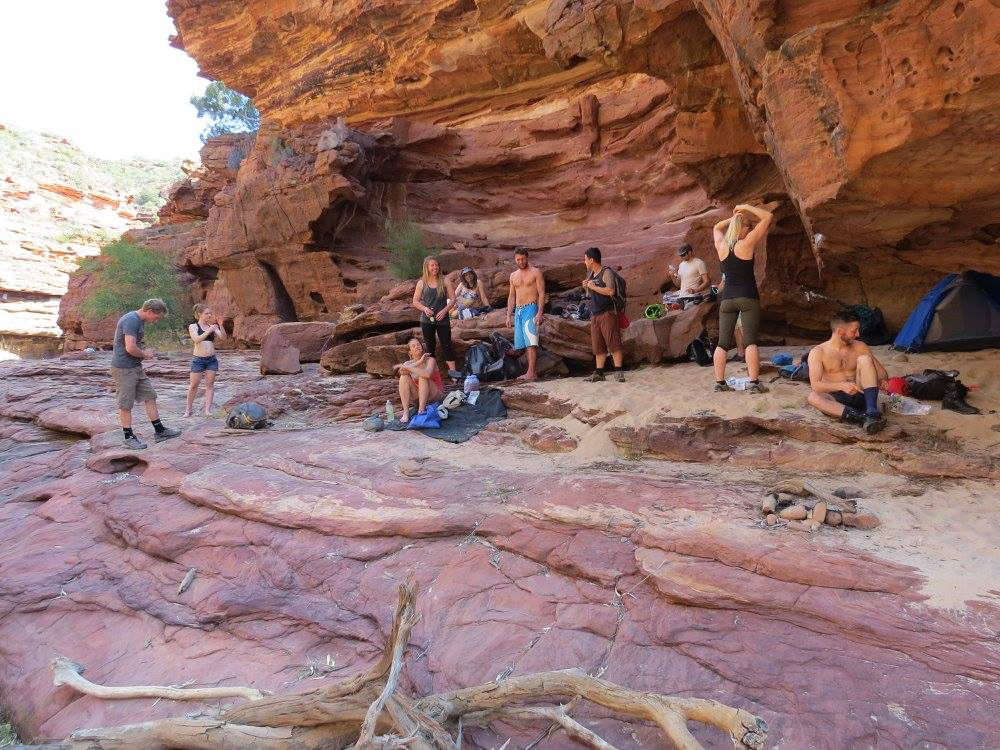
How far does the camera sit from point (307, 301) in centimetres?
1516

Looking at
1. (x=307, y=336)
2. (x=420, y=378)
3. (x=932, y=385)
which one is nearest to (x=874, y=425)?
(x=932, y=385)

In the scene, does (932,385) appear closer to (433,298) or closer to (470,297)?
(433,298)

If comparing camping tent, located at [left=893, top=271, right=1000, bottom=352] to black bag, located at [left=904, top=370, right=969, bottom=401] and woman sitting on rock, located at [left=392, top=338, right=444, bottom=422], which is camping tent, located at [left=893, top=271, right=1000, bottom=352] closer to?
black bag, located at [left=904, top=370, right=969, bottom=401]

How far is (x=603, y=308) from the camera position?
6.44m

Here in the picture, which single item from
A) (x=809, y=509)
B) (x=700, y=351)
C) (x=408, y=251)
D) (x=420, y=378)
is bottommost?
(x=809, y=509)

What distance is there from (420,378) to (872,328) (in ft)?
19.1

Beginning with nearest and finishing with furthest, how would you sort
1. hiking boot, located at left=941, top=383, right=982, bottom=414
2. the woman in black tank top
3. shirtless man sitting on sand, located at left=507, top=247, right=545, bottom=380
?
1. hiking boot, located at left=941, top=383, right=982, bottom=414
2. the woman in black tank top
3. shirtless man sitting on sand, located at left=507, top=247, right=545, bottom=380

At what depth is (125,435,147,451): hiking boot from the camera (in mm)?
6363

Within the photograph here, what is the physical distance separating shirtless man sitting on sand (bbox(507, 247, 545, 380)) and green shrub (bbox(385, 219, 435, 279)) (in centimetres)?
697

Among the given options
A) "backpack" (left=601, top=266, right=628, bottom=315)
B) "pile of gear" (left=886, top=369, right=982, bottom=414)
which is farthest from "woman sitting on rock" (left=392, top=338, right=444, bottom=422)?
"pile of gear" (left=886, top=369, right=982, bottom=414)

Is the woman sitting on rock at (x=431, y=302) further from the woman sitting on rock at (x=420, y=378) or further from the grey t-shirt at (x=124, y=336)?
the grey t-shirt at (x=124, y=336)

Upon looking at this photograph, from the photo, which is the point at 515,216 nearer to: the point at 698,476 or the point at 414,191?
the point at 414,191

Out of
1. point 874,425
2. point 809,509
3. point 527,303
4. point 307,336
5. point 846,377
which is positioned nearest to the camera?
point 809,509

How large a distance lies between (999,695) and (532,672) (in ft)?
6.79
